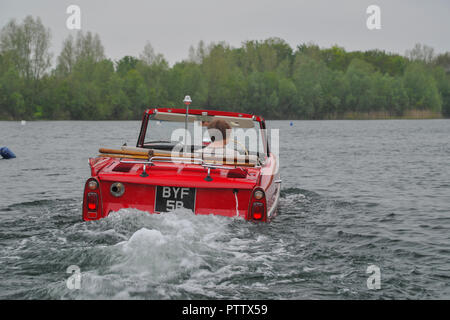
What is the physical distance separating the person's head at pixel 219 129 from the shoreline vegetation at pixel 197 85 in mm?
78742

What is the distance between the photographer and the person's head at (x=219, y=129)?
24.0 ft

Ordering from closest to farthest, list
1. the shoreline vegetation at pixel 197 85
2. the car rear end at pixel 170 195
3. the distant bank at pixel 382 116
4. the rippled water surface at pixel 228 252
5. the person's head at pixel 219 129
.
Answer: the rippled water surface at pixel 228 252 < the car rear end at pixel 170 195 < the person's head at pixel 219 129 < the shoreline vegetation at pixel 197 85 < the distant bank at pixel 382 116

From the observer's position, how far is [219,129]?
7.31m

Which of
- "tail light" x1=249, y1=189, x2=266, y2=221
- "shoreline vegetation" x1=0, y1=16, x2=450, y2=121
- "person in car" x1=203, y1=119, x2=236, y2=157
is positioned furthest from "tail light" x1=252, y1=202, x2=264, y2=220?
"shoreline vegetation" x1=0, y1=16, x2=450, y2=121

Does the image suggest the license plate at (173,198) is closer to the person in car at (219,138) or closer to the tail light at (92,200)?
the tail light at (92,200)

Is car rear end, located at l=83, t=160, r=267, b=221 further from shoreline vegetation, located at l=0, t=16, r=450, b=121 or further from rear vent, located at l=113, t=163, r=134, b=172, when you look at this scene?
A: shoreline vegetation, located at l=0, t=16, r=450, b=121

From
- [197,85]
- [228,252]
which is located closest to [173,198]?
[228,252]

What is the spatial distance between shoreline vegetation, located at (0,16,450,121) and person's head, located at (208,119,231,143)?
3100 inches

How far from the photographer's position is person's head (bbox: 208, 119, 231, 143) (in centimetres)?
731

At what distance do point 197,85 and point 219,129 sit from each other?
9493cm

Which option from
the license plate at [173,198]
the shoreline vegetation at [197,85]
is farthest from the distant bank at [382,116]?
the license plate at [173,198]

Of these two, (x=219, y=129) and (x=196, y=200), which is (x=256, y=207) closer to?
(x=196, y=200)

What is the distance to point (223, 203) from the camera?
6496 millimetres
